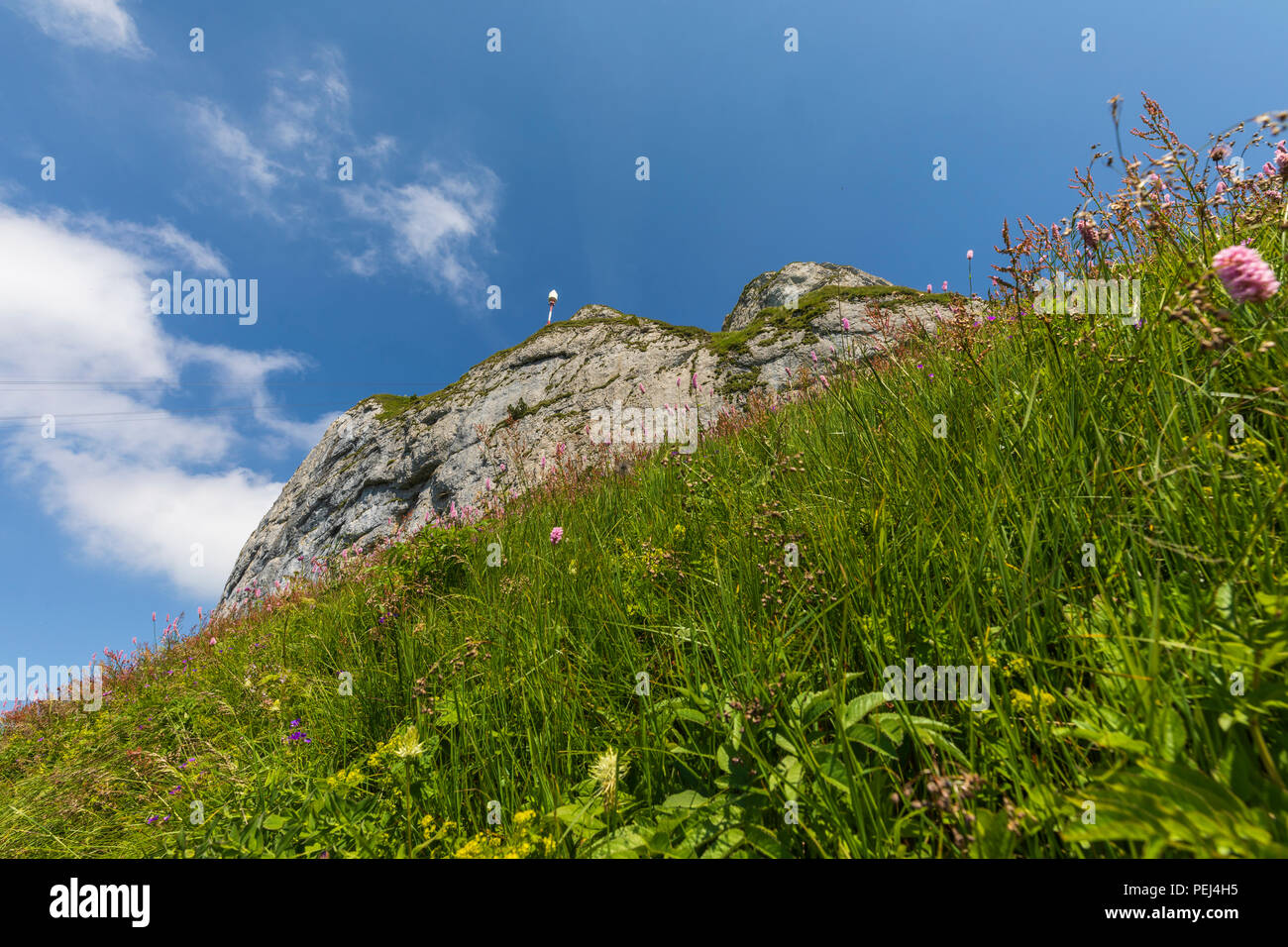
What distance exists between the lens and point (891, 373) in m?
3.57

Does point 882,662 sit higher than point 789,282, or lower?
lower

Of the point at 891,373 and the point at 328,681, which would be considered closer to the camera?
the point at 328,681

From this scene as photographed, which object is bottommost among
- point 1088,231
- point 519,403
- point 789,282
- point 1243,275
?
point 1243,275

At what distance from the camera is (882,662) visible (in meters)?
1.45

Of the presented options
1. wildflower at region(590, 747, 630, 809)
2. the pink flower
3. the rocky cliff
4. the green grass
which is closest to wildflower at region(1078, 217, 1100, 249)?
the green grass

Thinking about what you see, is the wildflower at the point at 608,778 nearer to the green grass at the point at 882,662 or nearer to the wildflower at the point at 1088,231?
the green grass at the point at 882,662

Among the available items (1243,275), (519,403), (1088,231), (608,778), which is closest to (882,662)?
(608,778)

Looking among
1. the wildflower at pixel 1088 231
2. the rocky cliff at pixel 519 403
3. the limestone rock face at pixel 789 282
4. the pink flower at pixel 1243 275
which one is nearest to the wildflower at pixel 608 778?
the pink flower at pixel 1243 275

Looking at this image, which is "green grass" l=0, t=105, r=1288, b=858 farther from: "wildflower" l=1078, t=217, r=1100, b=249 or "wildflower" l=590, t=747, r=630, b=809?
"wildflower" l=1078, t=217, r=1100, b=249

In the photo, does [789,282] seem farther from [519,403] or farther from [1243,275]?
[1243,275]

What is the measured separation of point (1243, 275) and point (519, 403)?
1350cm
